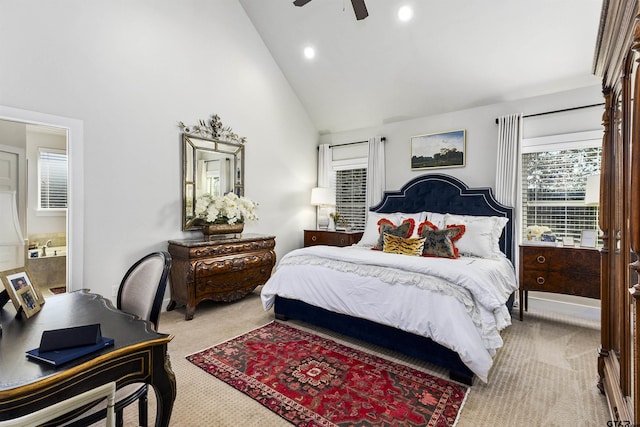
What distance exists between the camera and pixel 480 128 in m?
4.31

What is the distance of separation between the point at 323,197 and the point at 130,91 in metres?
3.08

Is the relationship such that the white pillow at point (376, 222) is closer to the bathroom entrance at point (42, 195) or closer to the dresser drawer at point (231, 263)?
the dresser drawer at point (231, 263)

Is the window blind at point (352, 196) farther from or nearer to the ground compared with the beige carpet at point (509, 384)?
farther from the ground

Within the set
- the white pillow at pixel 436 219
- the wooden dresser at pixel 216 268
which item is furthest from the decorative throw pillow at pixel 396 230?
the wooden dresser at pixel 216 268

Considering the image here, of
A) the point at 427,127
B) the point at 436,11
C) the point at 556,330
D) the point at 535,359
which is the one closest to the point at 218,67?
the point at 436,11

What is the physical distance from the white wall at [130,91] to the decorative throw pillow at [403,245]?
217 cm

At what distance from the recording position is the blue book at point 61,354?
3.44 ft

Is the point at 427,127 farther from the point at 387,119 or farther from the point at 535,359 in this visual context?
the point at 535,359

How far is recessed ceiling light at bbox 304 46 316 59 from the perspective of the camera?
457 centimetres

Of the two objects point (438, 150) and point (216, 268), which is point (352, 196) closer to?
point (438, 150)

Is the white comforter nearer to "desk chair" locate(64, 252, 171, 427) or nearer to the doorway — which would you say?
"desk chair" locate(64, 252, 171, 427)

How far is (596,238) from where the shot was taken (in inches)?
134

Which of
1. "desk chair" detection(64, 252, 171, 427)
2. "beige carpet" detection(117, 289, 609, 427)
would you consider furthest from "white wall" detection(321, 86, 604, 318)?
"desk chair" detection(64, 252, 171, 427)

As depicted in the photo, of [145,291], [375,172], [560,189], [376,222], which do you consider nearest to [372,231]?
[376,222]
